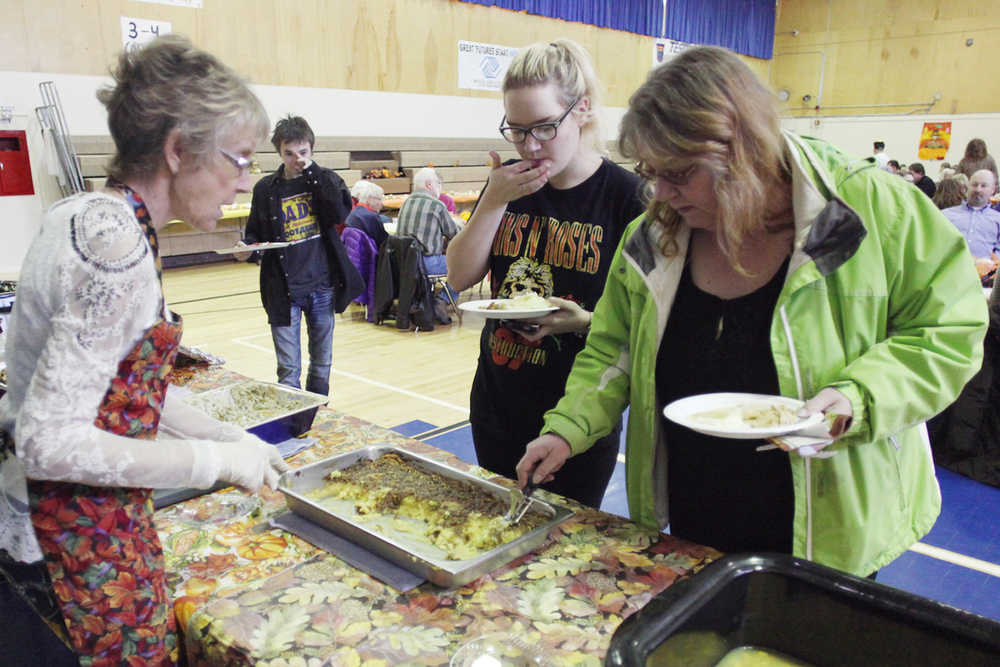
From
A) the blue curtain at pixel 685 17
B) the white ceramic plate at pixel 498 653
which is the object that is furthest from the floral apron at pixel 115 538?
the blue curtain at pixel 685 17

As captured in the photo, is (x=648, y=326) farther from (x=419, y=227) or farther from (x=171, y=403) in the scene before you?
(x=419, y=227)

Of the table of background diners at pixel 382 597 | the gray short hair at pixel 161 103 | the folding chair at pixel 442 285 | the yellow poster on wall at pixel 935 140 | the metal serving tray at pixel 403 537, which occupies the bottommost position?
the folding chair at pixel 442 285

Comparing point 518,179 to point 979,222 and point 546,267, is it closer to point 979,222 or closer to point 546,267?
point 546,267

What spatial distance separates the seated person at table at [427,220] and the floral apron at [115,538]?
4886 mm

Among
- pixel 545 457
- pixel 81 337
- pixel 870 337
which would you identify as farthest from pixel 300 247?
pixel 870 337

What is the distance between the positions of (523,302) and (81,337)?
2.99 ft

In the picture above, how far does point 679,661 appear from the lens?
817 mm

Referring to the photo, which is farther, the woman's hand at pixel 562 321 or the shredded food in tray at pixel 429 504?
the woman's hand at pixel 562 321

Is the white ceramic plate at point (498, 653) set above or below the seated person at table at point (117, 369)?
below

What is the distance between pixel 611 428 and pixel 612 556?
268mm

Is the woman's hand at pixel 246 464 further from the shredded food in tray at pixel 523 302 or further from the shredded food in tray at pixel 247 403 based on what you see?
the shredded food in tray at pixel 523 302

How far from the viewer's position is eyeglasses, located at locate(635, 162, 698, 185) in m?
1.09

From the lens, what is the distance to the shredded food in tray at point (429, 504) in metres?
1.17

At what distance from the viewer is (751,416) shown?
3.35 feet
